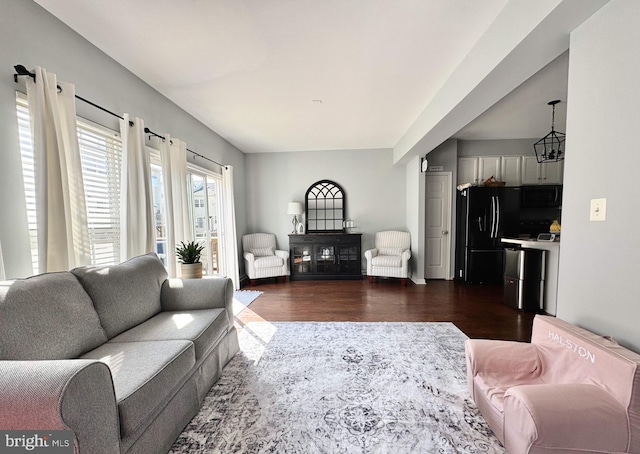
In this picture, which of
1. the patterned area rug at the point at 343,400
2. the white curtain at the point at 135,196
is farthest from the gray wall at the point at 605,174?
the white curtain at the point at 135,196

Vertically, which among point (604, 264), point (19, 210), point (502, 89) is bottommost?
point (604, 264)

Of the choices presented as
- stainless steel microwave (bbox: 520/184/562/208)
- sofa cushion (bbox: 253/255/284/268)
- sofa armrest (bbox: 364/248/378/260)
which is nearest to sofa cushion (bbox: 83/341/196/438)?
sofa cushion (bbox: 253/255/284/268)

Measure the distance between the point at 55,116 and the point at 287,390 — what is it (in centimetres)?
233

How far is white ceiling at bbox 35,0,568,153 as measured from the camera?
5.34ft

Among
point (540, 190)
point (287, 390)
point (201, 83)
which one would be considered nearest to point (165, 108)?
point (201, 83)

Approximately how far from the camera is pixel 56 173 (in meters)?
1.58

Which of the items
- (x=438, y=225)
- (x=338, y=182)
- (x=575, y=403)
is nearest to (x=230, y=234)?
(x=338, y=182)

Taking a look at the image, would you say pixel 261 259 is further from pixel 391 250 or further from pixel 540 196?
pixel 540 196

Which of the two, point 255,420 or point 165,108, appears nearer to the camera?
point 255,420

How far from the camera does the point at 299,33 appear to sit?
183 centimetres

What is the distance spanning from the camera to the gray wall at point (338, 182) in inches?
204

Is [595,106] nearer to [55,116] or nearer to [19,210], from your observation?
A: [55,116]

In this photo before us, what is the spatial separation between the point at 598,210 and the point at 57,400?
7.74ft

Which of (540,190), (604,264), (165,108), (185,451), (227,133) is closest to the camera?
Answer: (604,264)
